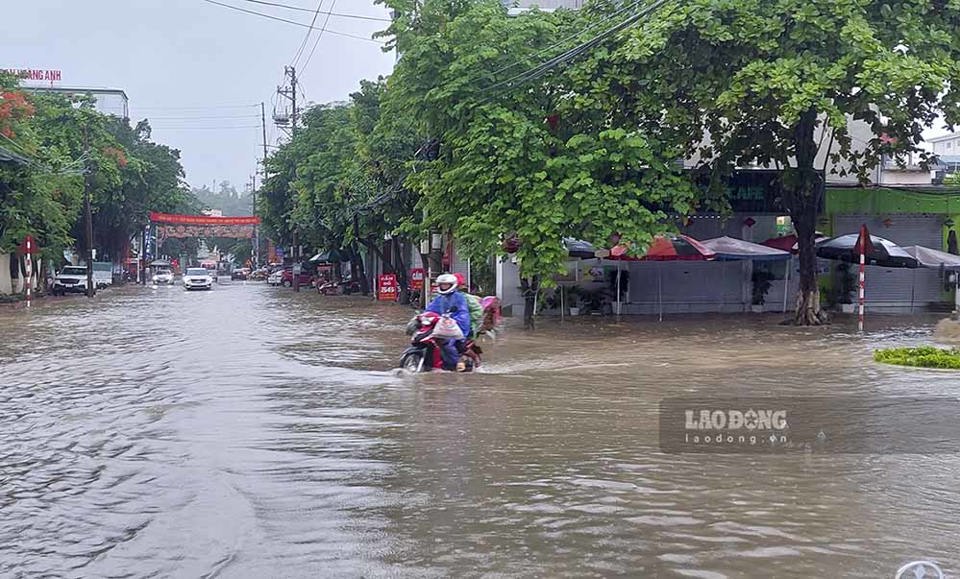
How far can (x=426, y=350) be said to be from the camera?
1402cm

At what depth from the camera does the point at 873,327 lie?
2400 cm

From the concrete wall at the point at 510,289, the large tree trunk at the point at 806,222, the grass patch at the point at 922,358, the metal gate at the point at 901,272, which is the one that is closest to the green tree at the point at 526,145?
the large tree trunk at the point at 806,222

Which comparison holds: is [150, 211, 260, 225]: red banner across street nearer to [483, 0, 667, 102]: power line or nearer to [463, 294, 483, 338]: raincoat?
[483, 0, 667, 102]: power line

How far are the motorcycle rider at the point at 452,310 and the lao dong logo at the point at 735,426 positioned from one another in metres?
4.01

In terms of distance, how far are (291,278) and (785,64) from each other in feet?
169

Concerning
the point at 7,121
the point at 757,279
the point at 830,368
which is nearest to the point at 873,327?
the point at 757,279

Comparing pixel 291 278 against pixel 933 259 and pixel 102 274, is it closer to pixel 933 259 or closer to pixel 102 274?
pixel 102 274

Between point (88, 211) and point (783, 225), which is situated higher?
point (88, 211)

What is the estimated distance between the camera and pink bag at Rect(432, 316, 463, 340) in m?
13.6

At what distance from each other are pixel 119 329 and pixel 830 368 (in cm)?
1691

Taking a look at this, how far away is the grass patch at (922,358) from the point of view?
47.1ft

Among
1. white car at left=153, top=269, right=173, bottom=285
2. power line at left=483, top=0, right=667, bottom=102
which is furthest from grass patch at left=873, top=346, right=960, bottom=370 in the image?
white car at left=153, top=269, right=173, bottom=285

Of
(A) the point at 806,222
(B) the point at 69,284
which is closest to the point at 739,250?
(A) the point at 806,222

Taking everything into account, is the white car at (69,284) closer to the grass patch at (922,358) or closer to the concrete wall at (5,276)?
the concrete wall at (5,276)
